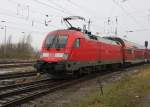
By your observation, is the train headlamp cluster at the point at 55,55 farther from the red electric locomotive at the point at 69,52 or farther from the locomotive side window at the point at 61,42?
the locomotive side window at the point at 61,42

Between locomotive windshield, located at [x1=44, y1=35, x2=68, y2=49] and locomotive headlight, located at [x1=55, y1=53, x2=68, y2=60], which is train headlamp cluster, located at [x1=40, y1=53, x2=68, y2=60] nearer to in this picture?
locomotive headlight, located at [x1=55, y1=53, x2=68, y2=60]

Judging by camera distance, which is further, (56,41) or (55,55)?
(56,41)

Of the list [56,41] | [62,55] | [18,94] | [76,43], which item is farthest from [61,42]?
[18,94]

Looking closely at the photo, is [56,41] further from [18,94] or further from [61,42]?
[18,94]

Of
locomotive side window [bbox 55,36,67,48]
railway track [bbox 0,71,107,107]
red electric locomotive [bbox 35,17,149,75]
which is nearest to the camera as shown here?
railway track [bbox 0,71,107,107]

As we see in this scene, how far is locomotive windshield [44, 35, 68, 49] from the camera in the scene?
20.6 m

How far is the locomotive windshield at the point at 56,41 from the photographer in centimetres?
2064

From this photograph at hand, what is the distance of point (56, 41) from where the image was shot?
2094 centimetres

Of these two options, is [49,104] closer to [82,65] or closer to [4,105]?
[4,105]

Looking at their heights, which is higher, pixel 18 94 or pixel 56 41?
pixel 56 41

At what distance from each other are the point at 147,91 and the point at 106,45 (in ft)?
46.3

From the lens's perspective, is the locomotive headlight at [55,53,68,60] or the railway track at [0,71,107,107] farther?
the locomotive headlight at [55,53,68,60]

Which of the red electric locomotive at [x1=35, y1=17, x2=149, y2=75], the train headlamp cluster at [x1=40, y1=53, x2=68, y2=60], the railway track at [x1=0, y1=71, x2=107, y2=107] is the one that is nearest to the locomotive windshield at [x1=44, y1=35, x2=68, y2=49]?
the red electric locomotive at [x1=35, y1=17, x2=149, y2=75]

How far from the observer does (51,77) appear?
21812 millimetres
